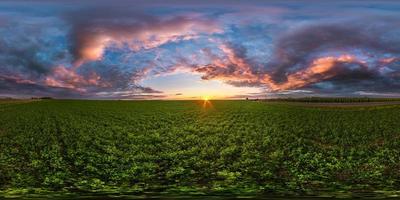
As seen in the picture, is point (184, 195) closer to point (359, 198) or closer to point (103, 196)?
point (103, 196)

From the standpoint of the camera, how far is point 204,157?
117 ft

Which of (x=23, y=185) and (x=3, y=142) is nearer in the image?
(x=23, y=185)

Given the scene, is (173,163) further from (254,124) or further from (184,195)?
(254,124)

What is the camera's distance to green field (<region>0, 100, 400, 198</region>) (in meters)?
25.1

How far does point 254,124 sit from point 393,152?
21811mm

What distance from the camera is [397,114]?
6612 centimetres

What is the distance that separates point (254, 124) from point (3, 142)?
28665 mm

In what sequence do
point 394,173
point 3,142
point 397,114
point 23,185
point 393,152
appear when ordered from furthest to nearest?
point 397,114 < point 3,142 < point 393,152 < point 394,173 < point 23,185

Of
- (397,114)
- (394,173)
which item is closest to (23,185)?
(394,173)

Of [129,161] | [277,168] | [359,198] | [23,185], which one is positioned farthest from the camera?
[129,161]

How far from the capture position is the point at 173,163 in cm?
3319

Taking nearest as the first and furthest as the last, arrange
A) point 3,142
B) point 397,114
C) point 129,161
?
point 129,161 → point 3,142 → point 397,114

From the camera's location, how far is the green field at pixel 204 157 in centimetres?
2514

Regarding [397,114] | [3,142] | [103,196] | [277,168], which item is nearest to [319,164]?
[277,168]
